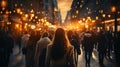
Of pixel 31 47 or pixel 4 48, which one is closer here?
pixel 31 47

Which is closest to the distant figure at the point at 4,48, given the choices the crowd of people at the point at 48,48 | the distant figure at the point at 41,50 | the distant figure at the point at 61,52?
the crowd of people at the point at 48,48

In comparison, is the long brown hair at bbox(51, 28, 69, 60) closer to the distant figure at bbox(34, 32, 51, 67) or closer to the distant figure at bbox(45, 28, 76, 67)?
the distant figure at bbox(45, 28, 76, 67)

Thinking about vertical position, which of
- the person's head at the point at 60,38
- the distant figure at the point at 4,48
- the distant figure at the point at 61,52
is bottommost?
the distant figure at the point at 4,48

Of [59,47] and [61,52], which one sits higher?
[59,47]

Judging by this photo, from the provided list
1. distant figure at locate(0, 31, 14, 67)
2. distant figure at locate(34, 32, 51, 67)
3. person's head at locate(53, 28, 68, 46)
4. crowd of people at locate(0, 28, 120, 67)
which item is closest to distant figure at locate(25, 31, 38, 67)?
crowd of people at locate(0, 28, 120, 67)

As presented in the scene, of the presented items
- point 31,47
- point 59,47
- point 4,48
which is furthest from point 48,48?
point 4,48

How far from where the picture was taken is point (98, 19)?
191 ft

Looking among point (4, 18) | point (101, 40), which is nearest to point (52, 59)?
point (101, 40)

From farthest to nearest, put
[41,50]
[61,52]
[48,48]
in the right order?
[41,50]
[48,48]
[61,52]

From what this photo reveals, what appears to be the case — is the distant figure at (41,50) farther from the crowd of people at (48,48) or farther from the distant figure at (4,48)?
the distant figure at (4,48)

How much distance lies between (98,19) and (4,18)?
2811 cm

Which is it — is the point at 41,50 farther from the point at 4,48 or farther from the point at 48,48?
the point at 4,48

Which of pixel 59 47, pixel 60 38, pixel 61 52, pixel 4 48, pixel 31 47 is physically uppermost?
pixel 60 38

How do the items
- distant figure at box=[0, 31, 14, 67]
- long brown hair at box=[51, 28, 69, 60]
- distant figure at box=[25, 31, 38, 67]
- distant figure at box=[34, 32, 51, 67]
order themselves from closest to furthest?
long brown hair at box=[51, 28, 69, 60] → distant figure at box=[34, 32, 51, 67] → distant figure at box=[25, 31, 38, 67] → distant figure at box=[0, 31, 14, 67]
